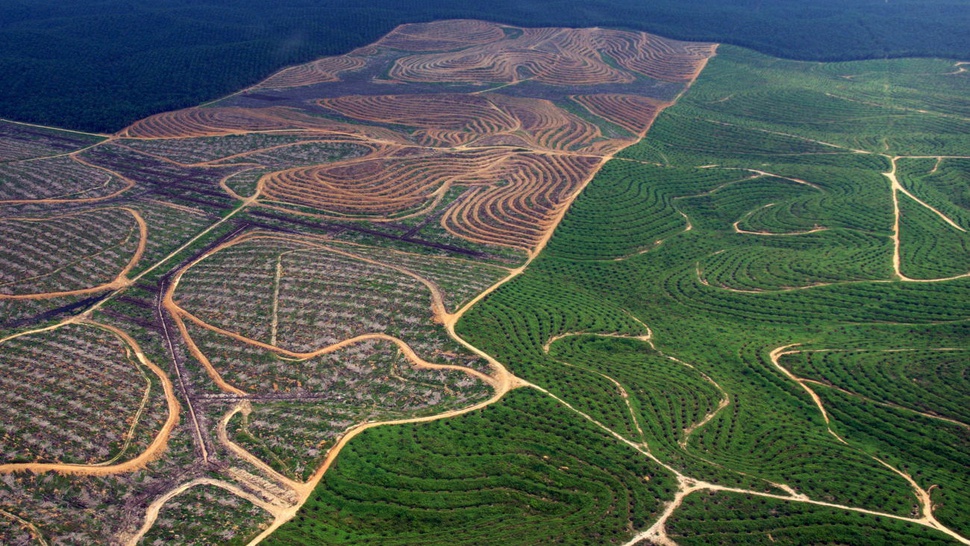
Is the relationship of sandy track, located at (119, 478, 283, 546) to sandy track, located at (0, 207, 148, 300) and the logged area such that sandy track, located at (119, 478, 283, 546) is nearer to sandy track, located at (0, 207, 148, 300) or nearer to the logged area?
the logged area

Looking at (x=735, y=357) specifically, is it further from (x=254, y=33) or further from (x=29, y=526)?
(x=254, y=33)

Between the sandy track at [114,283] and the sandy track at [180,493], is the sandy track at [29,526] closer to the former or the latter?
the sandy track at [180,493]

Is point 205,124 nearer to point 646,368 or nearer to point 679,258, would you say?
point 679,258

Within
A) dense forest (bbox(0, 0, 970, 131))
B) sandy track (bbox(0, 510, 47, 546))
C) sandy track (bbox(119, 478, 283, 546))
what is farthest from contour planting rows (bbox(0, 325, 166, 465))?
dense forest (bbox(0, 0, 970, 131))

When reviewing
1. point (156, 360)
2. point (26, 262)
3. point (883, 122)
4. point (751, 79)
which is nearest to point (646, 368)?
point (156, 360)

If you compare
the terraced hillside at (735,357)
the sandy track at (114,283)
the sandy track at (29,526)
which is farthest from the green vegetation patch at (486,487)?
the sandy track at (114,283)
